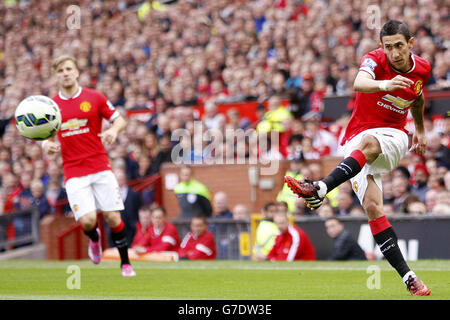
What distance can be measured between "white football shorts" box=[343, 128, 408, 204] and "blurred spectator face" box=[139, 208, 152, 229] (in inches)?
280

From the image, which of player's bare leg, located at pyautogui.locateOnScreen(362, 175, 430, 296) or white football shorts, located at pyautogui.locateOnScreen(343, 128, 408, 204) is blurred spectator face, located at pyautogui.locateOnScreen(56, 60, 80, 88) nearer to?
white football shorts, located at pyautogui.locateOnScreen(343, 128, 408, 204)

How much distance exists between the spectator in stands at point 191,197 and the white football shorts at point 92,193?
4688 mm

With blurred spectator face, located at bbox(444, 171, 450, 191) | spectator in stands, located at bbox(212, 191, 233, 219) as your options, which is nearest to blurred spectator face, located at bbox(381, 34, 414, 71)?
blurred spectator face, located at bbox(444, 171, 450, 191)

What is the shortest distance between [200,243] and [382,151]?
6.56 m

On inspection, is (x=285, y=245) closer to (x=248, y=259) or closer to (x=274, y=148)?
(x=248, y=259)

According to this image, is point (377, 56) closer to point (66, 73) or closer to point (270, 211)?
point (66, 73)

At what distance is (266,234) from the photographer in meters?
12.5

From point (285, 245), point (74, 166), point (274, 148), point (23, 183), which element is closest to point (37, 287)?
point (74, 166)

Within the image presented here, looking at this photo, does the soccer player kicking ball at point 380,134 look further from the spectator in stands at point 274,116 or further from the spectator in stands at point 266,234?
the spectator in stands at point 274,116

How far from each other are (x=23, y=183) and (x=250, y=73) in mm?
5503

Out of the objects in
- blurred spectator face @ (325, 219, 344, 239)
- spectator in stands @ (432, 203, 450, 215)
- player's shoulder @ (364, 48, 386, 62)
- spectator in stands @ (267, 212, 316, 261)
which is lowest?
spectator in stands @ (267, 212, 316, 261)

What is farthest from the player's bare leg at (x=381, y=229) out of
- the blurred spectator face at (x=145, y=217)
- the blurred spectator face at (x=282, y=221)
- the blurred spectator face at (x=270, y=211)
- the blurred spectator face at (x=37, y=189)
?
the blurred spectator face at (x=37, y=189)

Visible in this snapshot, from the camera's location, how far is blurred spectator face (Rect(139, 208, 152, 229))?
45.9ft

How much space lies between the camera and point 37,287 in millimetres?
8859
